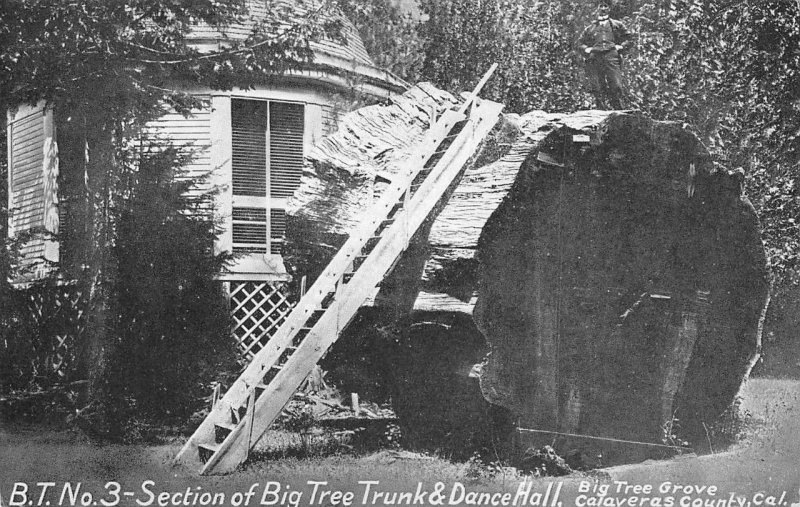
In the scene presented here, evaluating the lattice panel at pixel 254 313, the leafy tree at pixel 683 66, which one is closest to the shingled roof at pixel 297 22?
the leafy tree at pixel 683 66

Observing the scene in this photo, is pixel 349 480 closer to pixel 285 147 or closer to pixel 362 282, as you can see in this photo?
pixel 362 282

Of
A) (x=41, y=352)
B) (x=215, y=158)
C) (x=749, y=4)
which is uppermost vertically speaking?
(x=749, y=4)

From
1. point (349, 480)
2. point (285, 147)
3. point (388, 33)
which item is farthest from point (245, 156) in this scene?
point (349, 480)

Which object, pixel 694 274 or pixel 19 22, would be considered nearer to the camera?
pixel 19 22

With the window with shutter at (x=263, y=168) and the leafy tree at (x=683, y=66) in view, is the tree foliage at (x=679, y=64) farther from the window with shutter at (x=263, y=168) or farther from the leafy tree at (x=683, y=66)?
the window with shutter at (x=263, y=168)

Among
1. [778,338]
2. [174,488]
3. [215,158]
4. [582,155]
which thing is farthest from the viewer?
[778,338]

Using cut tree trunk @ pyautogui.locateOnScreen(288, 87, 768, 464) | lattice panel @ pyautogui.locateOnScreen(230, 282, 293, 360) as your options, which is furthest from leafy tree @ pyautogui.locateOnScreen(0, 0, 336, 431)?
cut tree trunk @ pyautogui.locateOnScreen(288, 87, 768, 464)

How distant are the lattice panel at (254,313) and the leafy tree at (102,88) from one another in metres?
0.22

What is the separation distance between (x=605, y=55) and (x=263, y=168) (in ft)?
6.41

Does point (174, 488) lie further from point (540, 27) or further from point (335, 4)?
point (540, 27)

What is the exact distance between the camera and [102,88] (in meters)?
3.99

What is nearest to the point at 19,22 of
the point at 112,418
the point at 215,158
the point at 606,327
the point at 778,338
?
the point at 215,158

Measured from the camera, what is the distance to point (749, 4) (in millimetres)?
4715

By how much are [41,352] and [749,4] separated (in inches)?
164
